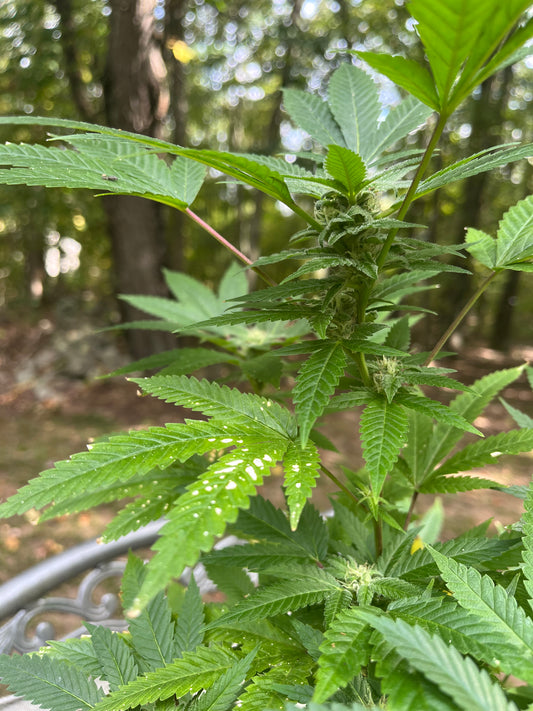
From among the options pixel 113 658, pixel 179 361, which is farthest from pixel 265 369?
pixel 113 658

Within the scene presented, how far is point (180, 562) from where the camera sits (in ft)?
1.12

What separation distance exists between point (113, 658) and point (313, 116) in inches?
35.3

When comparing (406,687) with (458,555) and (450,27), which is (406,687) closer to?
(458,555)

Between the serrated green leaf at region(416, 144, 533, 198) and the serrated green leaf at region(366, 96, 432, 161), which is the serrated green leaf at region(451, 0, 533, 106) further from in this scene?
the serrated green leaf at region(366, 96, 432, 161)

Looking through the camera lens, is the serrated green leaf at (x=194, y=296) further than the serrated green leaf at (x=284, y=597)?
Yes

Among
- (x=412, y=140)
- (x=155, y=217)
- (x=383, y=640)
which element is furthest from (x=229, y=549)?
(x=412, y=140)

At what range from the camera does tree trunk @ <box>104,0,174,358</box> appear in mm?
4266

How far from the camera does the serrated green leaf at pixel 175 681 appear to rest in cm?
57

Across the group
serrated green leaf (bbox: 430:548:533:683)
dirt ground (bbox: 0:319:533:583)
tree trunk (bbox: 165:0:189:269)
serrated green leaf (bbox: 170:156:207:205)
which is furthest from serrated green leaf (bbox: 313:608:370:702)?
tree trunk (bbox: 165:0:189:269)

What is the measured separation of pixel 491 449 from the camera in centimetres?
72

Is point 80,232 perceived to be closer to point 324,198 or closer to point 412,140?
point 412,140

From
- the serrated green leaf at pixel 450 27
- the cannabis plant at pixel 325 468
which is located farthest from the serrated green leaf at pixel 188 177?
the serrated green leaf at pixel 450 27

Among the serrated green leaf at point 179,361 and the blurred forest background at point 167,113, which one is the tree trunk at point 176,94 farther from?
the serrated green leaf at point 179,361

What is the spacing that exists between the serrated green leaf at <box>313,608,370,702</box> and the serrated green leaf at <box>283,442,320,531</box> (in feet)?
0.39
